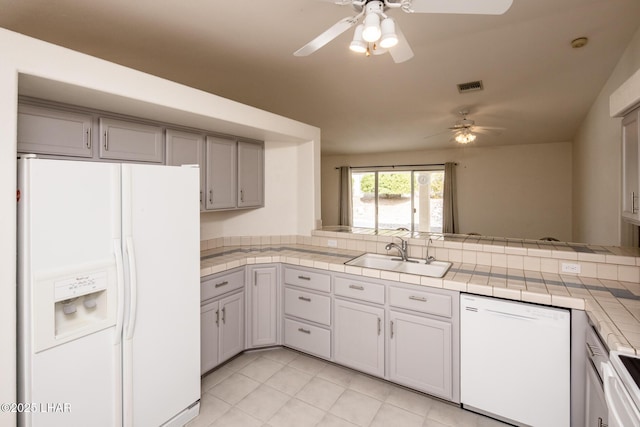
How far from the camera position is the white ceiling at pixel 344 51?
1.82 meters

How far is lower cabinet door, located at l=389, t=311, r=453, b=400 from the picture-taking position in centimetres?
212

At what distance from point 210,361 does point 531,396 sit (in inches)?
86.6

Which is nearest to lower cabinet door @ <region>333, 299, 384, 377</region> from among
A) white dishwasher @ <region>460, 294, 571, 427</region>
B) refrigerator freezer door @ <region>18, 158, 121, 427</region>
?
white dishwasher @ <region>460, 294, 571, 427</region>

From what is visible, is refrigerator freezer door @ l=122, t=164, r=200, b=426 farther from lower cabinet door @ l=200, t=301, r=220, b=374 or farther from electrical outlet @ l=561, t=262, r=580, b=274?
electrical outlet @ l=561, t=262, r=580, b=274

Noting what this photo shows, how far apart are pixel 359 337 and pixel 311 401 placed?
22.4 inches

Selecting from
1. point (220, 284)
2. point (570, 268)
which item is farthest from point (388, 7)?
point (220, 284)

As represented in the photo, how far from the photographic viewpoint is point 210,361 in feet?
8.17

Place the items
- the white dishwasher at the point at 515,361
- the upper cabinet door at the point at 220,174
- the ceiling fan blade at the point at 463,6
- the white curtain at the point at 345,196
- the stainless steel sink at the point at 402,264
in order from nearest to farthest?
the ceiling fan blade at the point at 463,6 → the white dishwasher at the point at 515,361 → the stainless steel sink at the point at 402,264 → the upper cabinet door at the point at 220,174 → the white curtain at the point at 345,196

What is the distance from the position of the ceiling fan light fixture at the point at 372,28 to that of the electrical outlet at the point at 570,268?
2031mm

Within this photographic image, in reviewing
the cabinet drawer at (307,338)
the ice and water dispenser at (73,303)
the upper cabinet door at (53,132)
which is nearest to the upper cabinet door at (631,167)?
the cabinet drawer at (307,338)

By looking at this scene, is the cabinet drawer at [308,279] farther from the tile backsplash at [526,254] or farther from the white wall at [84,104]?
the white wall at [84,104]

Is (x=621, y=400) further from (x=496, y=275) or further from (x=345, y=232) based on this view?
(x=345, y=232)

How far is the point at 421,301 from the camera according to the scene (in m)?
2.19

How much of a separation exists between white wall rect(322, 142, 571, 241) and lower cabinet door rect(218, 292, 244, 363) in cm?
545
